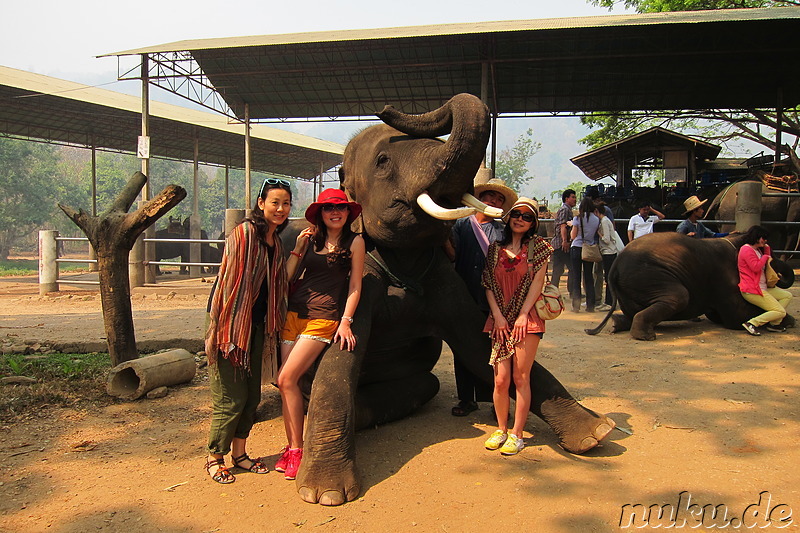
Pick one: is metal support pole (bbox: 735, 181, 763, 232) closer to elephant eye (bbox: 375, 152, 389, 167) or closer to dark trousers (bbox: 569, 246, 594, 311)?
dark trousers (bbox: 569, 246, 594, 311)

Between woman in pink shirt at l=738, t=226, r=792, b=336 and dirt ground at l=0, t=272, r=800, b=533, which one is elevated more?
woman in pink shirt at l=738, t=226, r=792, b=336

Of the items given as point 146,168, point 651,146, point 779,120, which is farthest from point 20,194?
point 779,120

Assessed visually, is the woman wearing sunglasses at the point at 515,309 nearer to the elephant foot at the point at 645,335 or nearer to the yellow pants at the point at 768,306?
the elephant foot at the point at 645,335

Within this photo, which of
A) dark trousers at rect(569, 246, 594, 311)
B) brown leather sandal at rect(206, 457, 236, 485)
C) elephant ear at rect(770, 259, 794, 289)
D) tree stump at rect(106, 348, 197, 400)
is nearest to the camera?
brown leather sandal at rect(206, 457, 236, 485)

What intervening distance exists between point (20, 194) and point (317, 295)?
42373mm

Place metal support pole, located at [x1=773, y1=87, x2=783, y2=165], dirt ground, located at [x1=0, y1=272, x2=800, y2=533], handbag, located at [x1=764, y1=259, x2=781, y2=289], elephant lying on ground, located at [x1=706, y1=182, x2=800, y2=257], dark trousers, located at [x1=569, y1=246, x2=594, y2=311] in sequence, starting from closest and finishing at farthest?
dirt ground, located at [x1=0, y1=272, x2=800, y2=533] < handbag, located at [x1=764, y1=259, x2=781, y2=289] < dark trousers, located at [x1=569, y1=246, x2=594, y2=311] < elephant lying on ground, located at [x1=706, y1=182, x2=800, y2=257] < metal support pole, located at [x1=773, y1=87, x2=783, y2=165]

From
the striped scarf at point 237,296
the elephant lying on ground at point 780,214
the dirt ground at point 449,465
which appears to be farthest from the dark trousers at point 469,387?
the elephant lying on ground at point 780,214

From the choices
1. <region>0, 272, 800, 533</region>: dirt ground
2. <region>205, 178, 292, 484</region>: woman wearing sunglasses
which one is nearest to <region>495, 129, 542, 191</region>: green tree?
<region>0, 272, 800, 533</region>: dirt ground

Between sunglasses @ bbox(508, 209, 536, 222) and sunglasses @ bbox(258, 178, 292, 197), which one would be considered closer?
sunglasses @ bbox(258, 178, 292, 197)

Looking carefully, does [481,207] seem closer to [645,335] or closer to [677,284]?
[645,335]

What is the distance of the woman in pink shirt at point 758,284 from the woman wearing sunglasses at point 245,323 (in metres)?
5.80

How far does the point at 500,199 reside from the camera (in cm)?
412

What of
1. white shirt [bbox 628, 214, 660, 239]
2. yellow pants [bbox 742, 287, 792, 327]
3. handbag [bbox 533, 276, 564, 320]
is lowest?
yellow pants [bbox 742, 287, 792, 327]

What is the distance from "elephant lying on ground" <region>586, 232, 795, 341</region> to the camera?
269 inches
